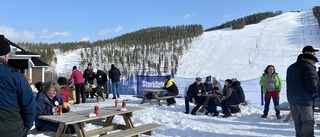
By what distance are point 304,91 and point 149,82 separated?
1053cm

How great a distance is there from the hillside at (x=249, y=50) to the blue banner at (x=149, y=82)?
8.55 meters

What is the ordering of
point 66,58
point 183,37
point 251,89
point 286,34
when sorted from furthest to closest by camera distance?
point 183,37 < point 286,34 < point 66,58 < point 251,89

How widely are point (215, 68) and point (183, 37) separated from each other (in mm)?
12713

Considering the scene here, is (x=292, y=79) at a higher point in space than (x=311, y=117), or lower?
higher

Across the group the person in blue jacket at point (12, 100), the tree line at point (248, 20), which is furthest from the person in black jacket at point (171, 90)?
the tree line at point (248, 20)

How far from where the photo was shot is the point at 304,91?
17.3ft

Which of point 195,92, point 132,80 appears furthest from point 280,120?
point 132,80

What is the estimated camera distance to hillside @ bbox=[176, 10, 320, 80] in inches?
960

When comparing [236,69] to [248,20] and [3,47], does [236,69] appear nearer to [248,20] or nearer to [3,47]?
[3,47]

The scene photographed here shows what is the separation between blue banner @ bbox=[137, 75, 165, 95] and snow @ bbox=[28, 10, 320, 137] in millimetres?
891

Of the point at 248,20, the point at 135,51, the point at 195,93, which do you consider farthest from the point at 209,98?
the point at 248,20

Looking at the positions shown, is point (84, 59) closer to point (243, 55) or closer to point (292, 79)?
point (243, 55)

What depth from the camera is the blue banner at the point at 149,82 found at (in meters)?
15.1

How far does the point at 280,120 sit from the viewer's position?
27.4 feet
